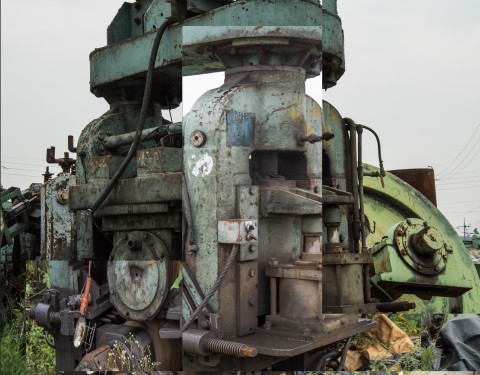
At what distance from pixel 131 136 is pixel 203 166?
3.06 ft

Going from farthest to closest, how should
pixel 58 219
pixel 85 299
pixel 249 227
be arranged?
pixel 58 219, pixel 85 299, pixel 249 227

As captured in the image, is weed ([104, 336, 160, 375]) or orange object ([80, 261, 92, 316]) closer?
weed ([104, 336, 160, 375])

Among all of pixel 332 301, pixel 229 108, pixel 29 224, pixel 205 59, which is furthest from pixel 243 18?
pixel 29 224

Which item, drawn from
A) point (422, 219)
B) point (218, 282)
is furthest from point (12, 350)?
point (422, 219)

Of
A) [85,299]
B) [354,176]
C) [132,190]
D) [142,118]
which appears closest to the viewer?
[142,118]

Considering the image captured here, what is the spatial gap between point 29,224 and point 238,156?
2373 mm

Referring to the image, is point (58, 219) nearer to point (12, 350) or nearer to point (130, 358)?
point (12, 350)

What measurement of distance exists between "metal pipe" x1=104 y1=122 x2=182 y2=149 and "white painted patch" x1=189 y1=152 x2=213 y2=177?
16.4 inches

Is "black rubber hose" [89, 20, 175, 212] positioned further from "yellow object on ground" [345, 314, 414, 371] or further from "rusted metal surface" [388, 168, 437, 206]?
"yellow object on ground" [345, 314, 414, 371]

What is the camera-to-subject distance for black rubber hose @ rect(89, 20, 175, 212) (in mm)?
3338

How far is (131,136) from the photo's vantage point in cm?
382

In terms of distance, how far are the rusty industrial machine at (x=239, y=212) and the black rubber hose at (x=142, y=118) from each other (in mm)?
12

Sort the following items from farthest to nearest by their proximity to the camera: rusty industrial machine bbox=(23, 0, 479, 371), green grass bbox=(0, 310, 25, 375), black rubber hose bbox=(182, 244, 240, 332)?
green grass bbox=(0, 310, 25, 375) < rusty industrial machine bbox=(23, 0, 479, 371) < black rubber hose bbox=(182, 244, 240, 332)

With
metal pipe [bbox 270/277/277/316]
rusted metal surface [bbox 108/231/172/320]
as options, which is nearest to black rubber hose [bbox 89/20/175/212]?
rusted metal surface [bbox 108/231/172/320]
